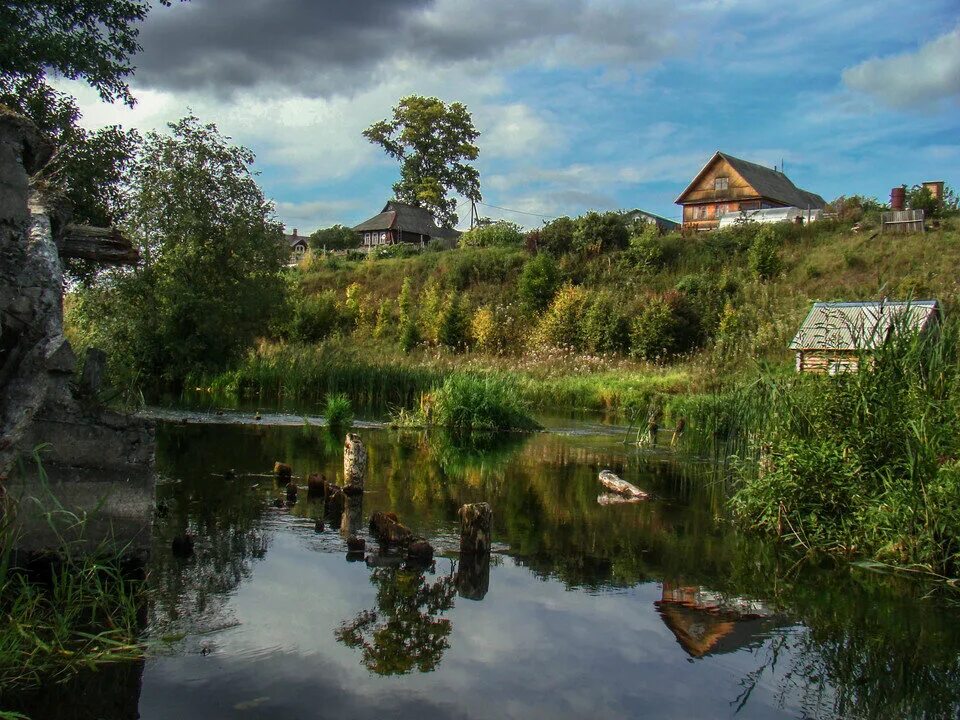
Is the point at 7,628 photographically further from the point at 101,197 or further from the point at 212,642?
the point at 101,197

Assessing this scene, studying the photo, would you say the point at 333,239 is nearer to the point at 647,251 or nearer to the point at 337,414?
the point at 647,251

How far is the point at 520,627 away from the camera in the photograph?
7148 mm

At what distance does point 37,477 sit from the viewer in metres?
6.48

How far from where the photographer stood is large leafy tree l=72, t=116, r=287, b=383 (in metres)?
27.2

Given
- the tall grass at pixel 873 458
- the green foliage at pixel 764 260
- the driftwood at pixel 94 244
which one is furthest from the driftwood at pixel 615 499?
the green foliage at pixel 764 260

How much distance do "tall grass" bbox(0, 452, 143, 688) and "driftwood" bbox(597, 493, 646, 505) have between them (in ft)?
23.6

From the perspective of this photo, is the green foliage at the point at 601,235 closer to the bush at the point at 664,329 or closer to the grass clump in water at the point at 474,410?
the bush at the point at 664,329

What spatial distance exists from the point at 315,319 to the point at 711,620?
124 feet

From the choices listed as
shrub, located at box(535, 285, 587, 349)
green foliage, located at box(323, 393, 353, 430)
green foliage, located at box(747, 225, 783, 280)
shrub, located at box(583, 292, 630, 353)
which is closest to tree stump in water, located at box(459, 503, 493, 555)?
green foliage, located at box(323, 393, 353, 430)

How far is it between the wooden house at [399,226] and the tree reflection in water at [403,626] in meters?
57.8

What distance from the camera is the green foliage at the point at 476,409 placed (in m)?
21.6

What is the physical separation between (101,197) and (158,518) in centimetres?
1427

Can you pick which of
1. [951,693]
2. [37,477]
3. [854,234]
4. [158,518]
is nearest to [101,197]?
[158,518]

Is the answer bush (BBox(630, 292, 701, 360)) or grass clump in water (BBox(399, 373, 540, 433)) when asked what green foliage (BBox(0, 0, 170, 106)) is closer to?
grass clump in water (BBox(399, 373, 540, 433))
